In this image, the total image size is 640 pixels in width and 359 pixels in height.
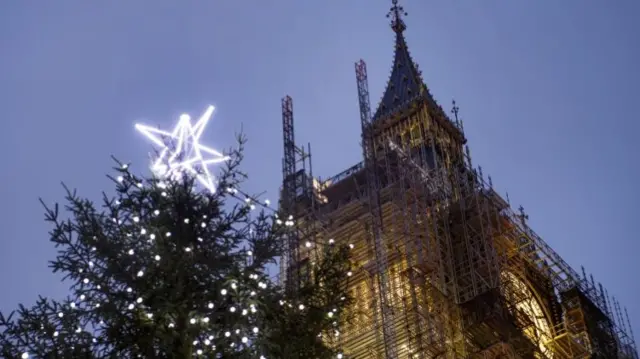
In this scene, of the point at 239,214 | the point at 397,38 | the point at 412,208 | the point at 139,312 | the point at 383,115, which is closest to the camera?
the point at 139,312

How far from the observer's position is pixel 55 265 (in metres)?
18.2

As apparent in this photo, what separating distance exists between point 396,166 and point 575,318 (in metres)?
10.3

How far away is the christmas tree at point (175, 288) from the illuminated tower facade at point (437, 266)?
40.3 feet

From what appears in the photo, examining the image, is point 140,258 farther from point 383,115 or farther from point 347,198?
point 383,115

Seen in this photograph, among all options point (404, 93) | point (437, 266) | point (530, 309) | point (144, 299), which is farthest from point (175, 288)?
point (404, 93)

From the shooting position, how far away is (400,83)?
200ft

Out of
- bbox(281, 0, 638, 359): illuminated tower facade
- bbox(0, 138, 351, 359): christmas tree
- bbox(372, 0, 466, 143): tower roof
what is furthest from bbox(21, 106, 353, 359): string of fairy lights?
bbox(372, 0, 466, 143): tower roof

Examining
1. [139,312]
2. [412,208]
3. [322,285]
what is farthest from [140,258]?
[412,208]

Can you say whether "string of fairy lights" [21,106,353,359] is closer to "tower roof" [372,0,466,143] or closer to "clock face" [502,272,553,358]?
"clock face" [502,272,553,358]

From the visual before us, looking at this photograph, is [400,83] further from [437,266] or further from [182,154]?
[182,154]

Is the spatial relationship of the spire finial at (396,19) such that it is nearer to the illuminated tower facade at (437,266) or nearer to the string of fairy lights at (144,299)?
the illuminated tower facade at (437,266)

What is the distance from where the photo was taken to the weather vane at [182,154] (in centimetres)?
1994

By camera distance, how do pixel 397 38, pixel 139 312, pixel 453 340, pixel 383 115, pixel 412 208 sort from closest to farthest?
pixel 139 312
pixel 453 340
pixel 412 208
pixel 383 115
pixel 397 38

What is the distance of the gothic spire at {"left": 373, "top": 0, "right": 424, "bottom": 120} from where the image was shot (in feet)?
189
